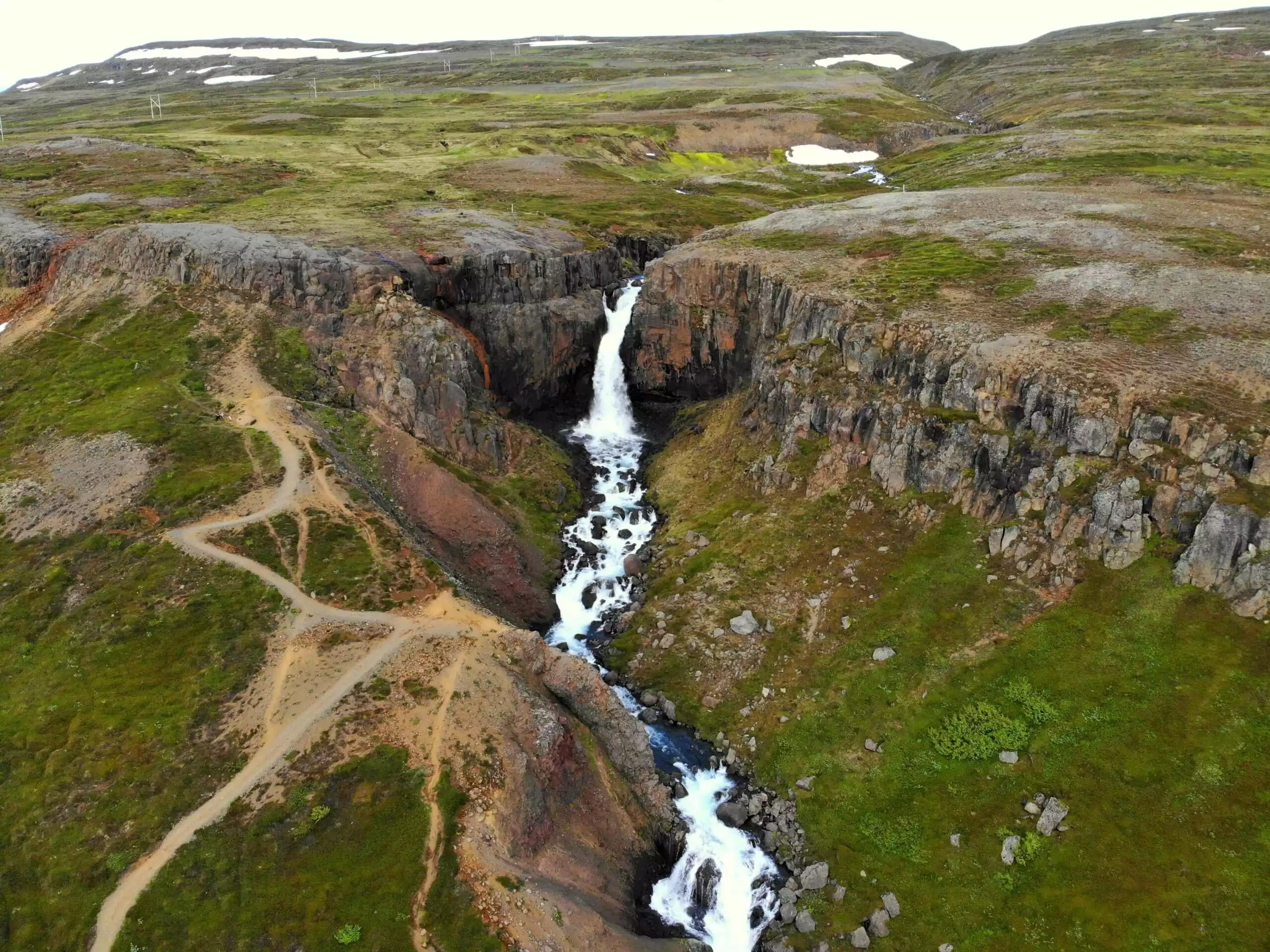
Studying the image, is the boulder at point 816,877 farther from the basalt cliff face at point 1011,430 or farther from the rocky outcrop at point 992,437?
the rocky outcrop at point 992,437

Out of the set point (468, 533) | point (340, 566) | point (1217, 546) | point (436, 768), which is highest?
point (1217, 546)

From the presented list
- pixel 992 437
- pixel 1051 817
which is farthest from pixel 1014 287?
pixel 1051 817

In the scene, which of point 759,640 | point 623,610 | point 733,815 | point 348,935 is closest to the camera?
point 348,935

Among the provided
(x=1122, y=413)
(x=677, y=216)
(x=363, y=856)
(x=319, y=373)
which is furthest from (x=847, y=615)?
(x=677, y=216)

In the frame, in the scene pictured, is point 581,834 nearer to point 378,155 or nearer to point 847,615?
point 847,615

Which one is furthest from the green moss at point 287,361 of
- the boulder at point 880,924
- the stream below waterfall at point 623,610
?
the boulder at point 880,924

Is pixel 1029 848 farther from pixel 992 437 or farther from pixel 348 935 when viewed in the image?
pixel 348 935
